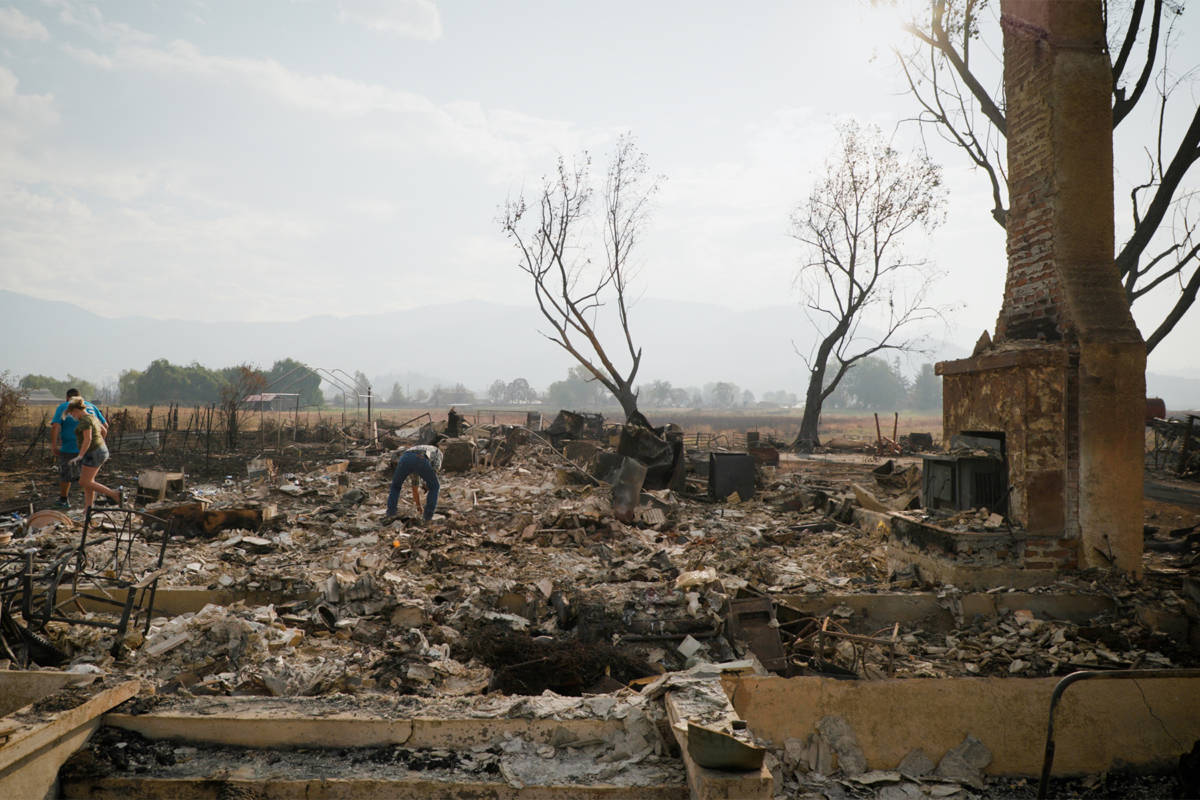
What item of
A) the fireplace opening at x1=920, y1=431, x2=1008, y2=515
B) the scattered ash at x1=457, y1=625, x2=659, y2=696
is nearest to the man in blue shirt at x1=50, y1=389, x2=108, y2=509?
the scattered ash at x1=457, y1=625, x2=659, y2=696

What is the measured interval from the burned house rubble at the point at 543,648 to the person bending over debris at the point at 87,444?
0.65 metres

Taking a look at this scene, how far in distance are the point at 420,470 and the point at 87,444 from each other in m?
4.50

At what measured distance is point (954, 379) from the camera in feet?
24.8

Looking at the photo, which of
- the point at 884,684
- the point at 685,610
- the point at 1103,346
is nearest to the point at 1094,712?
the point at 884,684

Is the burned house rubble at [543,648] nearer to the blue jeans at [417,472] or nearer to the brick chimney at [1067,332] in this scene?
the blue jeans at [417,472]

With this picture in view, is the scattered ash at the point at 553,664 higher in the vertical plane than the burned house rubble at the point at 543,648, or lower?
lower

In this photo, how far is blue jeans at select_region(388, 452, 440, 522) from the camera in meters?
9.54

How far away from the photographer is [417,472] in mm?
9727

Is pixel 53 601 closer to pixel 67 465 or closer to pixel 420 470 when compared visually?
pixel 420 470

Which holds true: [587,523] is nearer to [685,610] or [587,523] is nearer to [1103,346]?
[685,610]

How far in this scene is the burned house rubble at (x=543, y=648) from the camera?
3.30 meters

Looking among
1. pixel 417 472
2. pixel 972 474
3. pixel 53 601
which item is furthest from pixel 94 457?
pixel 972 474

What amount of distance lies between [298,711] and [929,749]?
3.58 meters

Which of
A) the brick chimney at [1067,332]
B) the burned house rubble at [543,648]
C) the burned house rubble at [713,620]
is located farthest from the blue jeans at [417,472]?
the brick chimney at [1067,332]
